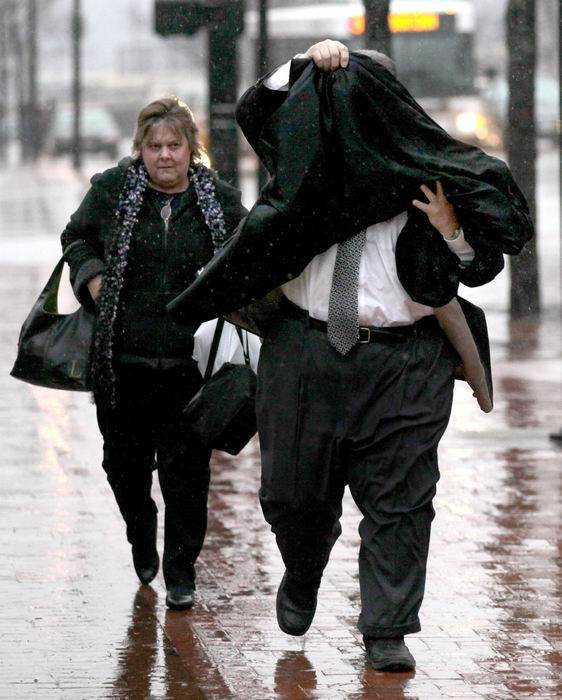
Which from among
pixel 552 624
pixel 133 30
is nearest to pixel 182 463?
pixel 552 624

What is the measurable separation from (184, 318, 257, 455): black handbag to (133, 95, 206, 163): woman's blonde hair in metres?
0.81

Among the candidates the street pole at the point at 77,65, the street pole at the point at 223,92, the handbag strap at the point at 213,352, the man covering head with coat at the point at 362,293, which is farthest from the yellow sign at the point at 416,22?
the man covering head with coat at the point at 362,293

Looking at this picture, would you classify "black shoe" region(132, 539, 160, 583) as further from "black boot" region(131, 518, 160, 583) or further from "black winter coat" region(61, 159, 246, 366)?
"black winter coat" region(61, 159, 246, 366)

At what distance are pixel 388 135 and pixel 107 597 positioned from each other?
205 centimetres

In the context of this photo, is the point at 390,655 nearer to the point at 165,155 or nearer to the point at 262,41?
the point at 165,155

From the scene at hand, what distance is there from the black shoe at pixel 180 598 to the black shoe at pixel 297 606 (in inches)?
22.8

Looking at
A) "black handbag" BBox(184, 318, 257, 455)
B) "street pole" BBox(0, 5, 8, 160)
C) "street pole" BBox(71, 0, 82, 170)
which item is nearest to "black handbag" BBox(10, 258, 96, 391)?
"black handbag" BBox(184, 318, 257, 455)

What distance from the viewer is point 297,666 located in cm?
541

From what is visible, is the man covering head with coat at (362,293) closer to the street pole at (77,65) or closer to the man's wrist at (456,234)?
the man's wrist at (456,234)

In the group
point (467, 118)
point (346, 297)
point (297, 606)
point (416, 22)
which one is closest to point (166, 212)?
point (346, 297)

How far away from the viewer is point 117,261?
606cm

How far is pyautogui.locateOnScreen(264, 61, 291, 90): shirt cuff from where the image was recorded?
5.24 meters

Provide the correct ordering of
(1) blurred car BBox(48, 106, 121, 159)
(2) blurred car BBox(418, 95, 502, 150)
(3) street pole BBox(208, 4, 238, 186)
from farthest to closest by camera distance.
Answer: (1) blurred car BBox(48, 106, 121, 159) < (2) blurred car BBox(418, 95, 502, 150) < (3) street pole BBox(208, 4, 238, 186)

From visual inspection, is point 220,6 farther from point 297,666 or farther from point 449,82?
point 449,82
